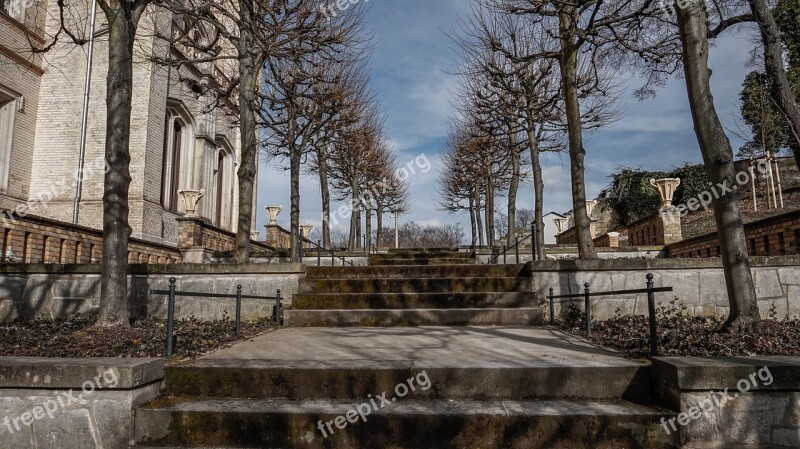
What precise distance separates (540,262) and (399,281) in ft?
6.29

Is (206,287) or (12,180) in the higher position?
(12,180)

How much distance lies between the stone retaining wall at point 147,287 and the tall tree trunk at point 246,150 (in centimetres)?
139

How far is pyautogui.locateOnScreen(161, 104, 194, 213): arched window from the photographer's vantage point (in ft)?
55.1

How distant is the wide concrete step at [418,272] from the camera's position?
695 cm

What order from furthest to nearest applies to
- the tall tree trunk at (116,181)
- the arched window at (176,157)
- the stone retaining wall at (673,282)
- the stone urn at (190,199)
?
the arched window at (176,157)
the stone urn at (190,199)
the stone retaining wall at (673,282)
the tall tree trunk at (116,181)

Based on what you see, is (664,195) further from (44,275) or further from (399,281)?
(44,275)

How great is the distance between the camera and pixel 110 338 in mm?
4273

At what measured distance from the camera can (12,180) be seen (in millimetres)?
13578

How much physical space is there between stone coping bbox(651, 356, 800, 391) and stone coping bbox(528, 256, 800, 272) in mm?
2755

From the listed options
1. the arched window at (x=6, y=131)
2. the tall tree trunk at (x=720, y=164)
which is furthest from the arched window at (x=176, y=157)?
the tall tree trunk at (x=720, y=164)

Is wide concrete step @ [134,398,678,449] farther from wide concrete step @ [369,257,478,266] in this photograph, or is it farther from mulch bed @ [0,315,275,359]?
wide concrete step @ [369,257,478,266]

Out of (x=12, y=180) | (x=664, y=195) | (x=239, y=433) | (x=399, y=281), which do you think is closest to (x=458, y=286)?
(x=399, y=281)

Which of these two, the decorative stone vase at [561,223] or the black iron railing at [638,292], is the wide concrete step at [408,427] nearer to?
the black iron railing at [638,292]

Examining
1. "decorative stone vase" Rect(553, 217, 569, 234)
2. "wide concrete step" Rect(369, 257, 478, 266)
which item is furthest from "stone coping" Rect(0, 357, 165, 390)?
"decorative stone vase" Rect(553, 217, 569, 234)
